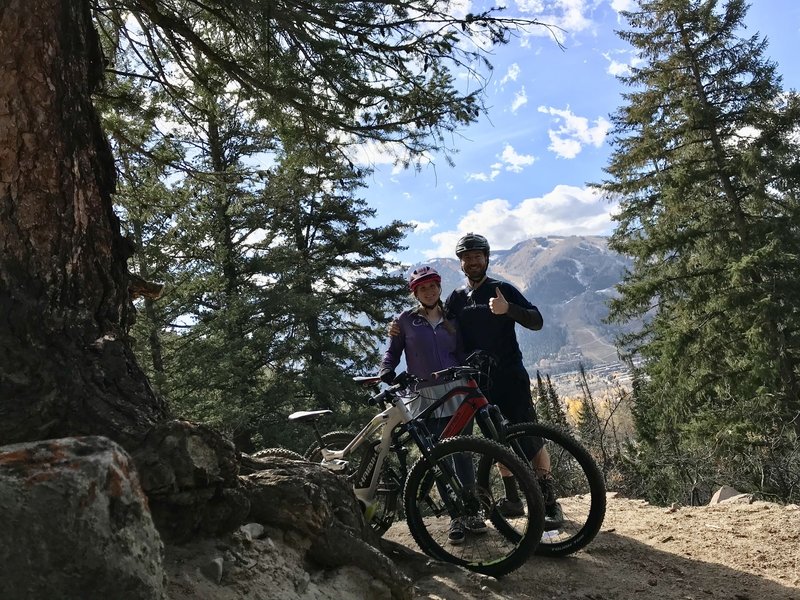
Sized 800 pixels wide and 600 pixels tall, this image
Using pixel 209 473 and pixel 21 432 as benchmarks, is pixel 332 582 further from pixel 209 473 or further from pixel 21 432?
pixel 21 432

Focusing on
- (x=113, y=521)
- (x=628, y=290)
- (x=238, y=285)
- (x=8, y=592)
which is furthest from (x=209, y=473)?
(x=238, y=285)

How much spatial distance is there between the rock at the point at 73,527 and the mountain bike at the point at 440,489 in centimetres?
203

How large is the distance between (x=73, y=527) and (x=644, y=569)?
3.53m

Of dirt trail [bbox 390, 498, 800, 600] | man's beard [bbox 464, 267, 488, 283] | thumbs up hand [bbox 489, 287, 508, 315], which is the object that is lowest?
dirt trail [bbox 390, 498, 800, 600]

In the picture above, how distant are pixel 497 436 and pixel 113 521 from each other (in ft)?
8.31

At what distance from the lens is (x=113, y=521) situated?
57.1 inches

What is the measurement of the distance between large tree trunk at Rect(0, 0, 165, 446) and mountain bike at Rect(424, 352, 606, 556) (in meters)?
1.87

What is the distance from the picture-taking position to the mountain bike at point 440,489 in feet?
10.3

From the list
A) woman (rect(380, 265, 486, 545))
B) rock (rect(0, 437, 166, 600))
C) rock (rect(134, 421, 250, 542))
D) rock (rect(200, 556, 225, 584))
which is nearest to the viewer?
rock (rect(0, 437, 166, 600))

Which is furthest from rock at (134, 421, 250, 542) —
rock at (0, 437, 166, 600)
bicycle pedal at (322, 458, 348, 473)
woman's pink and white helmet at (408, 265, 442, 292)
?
woman's pink and white helmet at (408, 265, 442, 292)

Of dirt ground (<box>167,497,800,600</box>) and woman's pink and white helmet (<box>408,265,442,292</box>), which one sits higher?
woman's pink and white helmet (<box>408,265,442,292</box>)

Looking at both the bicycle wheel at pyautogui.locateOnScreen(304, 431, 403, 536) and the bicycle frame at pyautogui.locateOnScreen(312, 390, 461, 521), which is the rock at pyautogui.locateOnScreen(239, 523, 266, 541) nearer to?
the bicycle frame at pyautogui.locateOnScreen(312, 390, 461, 521)

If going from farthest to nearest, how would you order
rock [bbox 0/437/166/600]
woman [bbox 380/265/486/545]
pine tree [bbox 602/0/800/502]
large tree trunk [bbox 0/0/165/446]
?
pine tree [bbox 602/0/800/502] < woman [bbox 380/265/486/545] < large tree trunk [bbox 0/0/165/446] < rock [bbox 0/437/166/600]

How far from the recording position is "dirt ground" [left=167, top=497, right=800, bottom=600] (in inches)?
113
